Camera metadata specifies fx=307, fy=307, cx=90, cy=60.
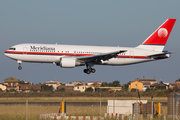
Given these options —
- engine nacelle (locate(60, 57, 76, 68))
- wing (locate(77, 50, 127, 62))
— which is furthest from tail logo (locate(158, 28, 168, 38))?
engine nacelle (locate(60, 57, 76, 68))

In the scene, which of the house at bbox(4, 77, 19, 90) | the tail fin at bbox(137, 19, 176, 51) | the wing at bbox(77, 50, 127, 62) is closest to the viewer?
the wing at bbox(77, 50, 127, 62)

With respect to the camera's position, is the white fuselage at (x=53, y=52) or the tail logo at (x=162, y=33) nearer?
the white fuselage at (x=53, y=52)

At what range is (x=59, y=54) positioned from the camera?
4134cm

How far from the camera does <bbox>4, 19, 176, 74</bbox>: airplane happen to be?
40812mm

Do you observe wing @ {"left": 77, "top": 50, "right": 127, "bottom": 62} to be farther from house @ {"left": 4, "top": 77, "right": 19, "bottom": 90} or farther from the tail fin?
house @ {"left": 4, "top": 77, "right": 19, "bottom": 90}

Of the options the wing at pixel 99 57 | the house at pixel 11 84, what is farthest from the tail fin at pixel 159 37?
the house at pixel 11 84

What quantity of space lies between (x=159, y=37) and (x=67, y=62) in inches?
668

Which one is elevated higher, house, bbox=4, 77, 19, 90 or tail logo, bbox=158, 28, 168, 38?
tail logo, bbox=158, 28, 168, 38

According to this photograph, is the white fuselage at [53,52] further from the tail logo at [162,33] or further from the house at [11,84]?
the house at [11,84]

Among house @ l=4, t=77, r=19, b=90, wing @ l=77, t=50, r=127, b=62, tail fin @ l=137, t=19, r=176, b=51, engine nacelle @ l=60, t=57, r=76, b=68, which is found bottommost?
house @ l=4, t=77, r=19, b=90

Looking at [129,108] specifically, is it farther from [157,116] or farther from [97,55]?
[97,55]

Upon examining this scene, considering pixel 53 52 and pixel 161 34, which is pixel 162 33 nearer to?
pixel 161 34

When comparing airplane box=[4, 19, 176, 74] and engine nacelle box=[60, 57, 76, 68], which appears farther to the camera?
engine nacelle box=[60, 57, 76, 68]

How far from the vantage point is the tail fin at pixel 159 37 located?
4847 centimetres
